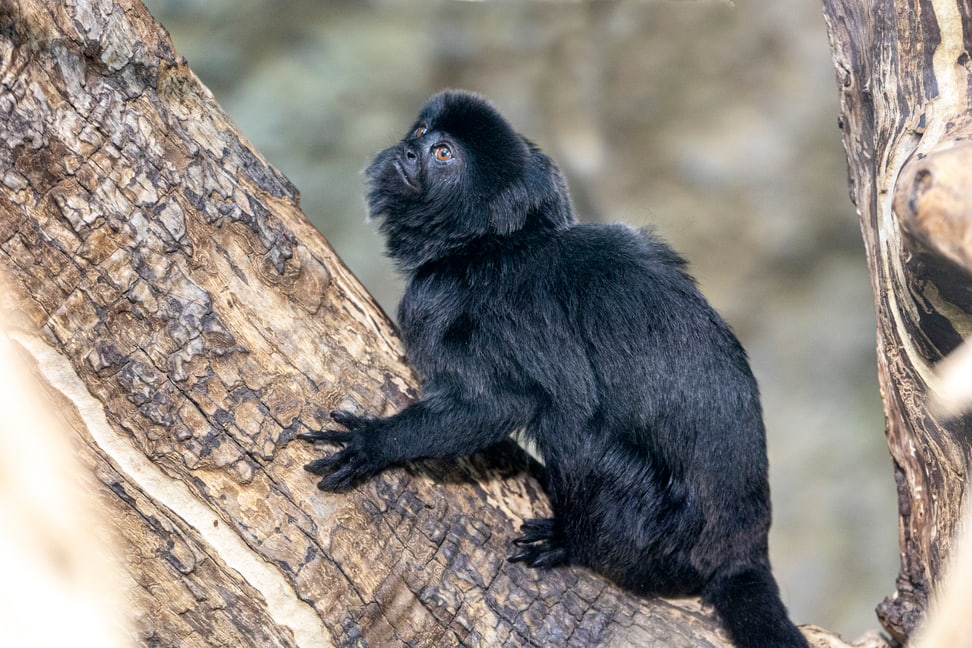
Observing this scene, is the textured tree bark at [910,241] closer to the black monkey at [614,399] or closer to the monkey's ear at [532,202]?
the black monkey at [614,399]

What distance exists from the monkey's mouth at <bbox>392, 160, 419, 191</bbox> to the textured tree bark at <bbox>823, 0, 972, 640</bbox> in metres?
1.69

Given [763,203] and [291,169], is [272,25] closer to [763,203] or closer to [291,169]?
[291,169]

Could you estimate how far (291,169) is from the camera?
7.36 meters

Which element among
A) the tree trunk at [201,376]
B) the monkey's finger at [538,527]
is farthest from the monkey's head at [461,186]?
the monkey's finger at [538,527]

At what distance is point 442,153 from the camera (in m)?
3.51

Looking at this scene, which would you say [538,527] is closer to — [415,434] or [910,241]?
[415,434]

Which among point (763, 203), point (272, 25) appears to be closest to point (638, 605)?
point (763, 203)

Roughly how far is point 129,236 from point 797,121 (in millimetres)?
5180

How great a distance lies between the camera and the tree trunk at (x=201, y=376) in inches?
92.0

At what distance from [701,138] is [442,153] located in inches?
141

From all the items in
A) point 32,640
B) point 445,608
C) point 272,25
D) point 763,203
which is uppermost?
point 763,203

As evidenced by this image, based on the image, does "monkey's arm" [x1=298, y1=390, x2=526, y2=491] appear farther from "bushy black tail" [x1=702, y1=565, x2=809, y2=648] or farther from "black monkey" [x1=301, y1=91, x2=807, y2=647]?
"bushy black tail" [x1=702, y1=565, x2=809, y2=648]

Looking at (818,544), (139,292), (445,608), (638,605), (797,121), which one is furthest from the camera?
(818,544)

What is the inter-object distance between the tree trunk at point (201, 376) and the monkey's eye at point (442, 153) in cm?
87
